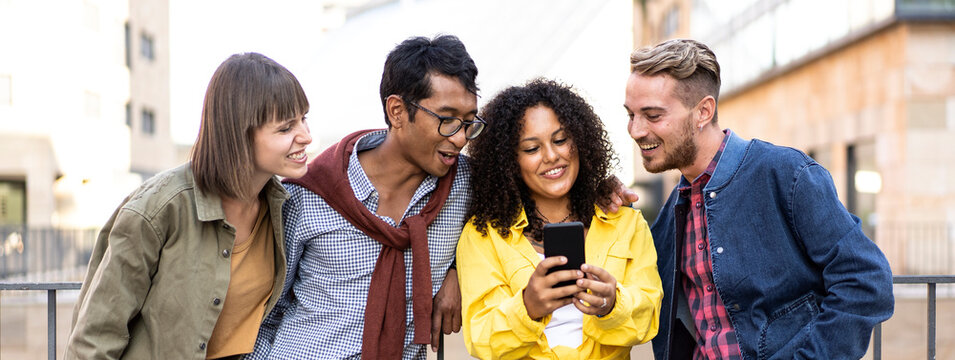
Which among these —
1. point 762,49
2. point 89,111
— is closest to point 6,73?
point 89,111

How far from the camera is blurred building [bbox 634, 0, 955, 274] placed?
15688 mm

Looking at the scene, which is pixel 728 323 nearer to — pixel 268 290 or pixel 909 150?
pixel 268 290

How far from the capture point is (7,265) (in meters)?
16.2

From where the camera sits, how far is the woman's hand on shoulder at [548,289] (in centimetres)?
246

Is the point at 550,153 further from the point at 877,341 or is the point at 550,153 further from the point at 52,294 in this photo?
the point at 52,294

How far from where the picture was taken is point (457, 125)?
3.10m

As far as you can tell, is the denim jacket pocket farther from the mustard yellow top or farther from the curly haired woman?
the mustard yellow top

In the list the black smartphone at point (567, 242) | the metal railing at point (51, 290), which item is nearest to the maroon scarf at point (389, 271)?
the black smartphone at point (567, 242)

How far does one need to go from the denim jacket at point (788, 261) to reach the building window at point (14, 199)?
90.1 feet

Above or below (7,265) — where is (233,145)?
above

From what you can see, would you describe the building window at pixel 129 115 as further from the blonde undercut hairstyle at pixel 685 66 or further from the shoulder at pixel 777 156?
the shoulder at pixel 777 156

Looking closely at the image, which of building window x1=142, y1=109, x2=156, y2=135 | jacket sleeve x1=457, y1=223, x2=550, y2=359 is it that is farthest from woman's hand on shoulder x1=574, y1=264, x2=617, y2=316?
building window x1=142, y1=109, x2=156, y2=135

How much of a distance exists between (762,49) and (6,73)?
2347cm

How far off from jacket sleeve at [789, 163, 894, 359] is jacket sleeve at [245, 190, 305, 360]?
6.17 feet
